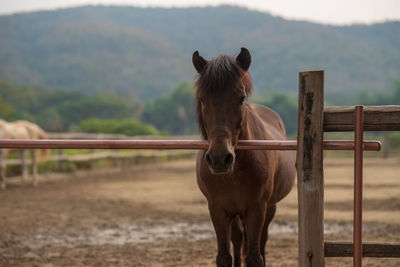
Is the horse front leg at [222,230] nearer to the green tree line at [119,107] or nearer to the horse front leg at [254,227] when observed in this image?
the horse front leg at [254,227]

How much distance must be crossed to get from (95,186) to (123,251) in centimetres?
764

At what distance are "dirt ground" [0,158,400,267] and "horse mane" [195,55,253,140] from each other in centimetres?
273

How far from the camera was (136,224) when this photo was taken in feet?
25.8

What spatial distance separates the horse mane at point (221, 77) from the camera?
2.99 meters

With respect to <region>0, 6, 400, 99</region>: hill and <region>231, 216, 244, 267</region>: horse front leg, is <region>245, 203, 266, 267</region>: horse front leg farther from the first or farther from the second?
<region>0, 6, 400, 99</region>: hill

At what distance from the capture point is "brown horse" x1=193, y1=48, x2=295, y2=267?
287cm

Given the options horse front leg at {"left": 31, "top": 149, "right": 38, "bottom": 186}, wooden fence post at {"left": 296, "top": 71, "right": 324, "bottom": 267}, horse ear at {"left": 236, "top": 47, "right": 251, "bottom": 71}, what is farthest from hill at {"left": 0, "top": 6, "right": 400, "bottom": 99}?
wooden fence post at {"left": 296, "top": 71, "right": 324, "bottom": 267}

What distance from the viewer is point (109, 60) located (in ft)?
544

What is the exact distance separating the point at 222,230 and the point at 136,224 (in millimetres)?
4545

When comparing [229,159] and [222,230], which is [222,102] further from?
[222,230]

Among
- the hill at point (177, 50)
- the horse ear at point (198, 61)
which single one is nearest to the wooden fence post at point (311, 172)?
the horse ear at point (198, 61)

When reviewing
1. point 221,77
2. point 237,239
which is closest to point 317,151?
point 221,77

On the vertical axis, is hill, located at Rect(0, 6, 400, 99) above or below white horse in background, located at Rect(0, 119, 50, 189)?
above

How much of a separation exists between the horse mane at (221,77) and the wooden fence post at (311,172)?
1.90 ft
